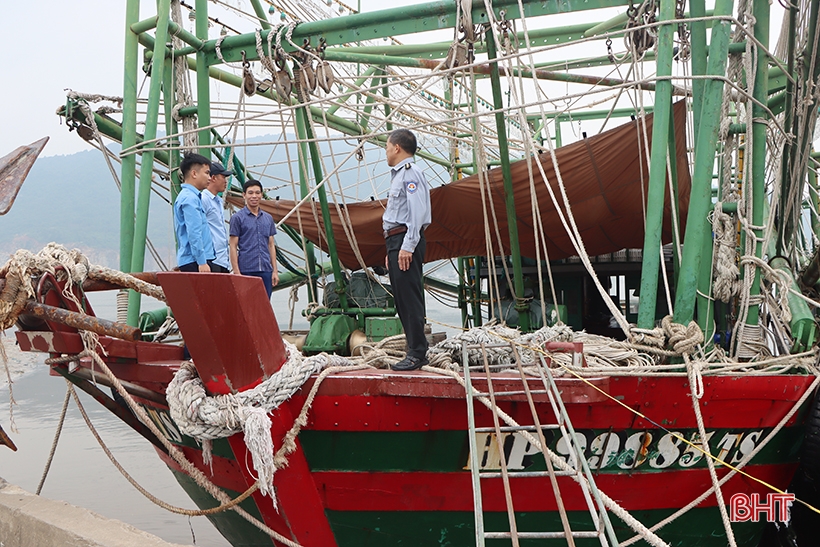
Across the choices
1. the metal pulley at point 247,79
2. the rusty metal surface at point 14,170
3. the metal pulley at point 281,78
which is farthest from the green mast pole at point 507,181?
the rusty metal surface at point 14,170

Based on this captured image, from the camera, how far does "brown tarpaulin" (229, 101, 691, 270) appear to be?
639 cm

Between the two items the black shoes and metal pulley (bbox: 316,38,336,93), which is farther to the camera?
metal pulley (bbox: 316,38,336,93)

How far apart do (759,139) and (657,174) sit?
3.50 ft

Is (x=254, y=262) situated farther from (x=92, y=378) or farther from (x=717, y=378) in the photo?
(x=717, y=378)

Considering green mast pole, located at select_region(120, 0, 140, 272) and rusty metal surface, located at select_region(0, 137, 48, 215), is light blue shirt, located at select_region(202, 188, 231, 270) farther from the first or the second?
green mast pole, located at select_region(120, 0, 140, 272)

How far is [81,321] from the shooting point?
3.28 metres

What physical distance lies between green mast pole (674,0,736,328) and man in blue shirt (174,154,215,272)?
305 centimetres

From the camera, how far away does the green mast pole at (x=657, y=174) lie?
14.5 feet

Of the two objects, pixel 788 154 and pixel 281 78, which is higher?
pixel 281 78

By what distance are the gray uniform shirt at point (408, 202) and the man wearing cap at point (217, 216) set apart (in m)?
1.34

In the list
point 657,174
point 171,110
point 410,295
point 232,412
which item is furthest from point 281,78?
point 232,412

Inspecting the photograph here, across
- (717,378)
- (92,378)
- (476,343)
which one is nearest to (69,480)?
(92,378)

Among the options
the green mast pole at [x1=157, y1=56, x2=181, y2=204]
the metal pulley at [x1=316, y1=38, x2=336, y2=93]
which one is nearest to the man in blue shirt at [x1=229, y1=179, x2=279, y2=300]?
the metal pulley at [x1=316, y1=38, x2=336, y2=93]

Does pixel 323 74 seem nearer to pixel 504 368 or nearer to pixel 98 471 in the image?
pixel 504 368
